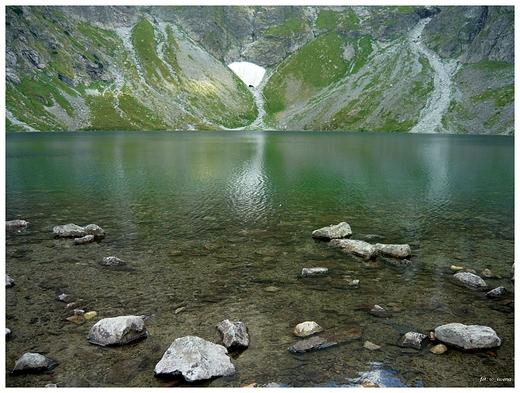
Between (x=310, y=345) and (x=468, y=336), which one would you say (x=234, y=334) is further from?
(x=468, y=336)

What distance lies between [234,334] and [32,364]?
5.91m

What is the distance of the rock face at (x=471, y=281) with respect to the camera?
16266 millimetres

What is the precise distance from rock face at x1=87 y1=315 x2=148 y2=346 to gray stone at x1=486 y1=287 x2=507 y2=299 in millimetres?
13808

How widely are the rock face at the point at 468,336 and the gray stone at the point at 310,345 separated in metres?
3.66

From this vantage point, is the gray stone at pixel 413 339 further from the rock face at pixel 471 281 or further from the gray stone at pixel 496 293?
the rock face at pixel 471 281

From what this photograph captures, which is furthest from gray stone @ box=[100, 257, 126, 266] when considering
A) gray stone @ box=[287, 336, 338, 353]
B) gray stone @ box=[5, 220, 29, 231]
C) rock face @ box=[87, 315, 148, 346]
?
gray stone @ box=[287, 336, 338, 353]

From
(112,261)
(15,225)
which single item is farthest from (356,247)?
(15,225)

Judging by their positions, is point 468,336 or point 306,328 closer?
point 468,336

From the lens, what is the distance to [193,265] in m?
19.0

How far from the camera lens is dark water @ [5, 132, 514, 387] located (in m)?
11.0

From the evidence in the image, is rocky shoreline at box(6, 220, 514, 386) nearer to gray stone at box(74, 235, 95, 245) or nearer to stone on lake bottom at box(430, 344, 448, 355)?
stone on lake bottom at box(430, 344, 448, 355)

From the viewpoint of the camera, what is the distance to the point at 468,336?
466 inches

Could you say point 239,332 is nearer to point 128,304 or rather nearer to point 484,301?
point 128,304

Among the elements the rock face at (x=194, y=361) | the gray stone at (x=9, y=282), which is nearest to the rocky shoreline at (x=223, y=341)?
the rock face at (x=194, y=361)
